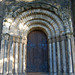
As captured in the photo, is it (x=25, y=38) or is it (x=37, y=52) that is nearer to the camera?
(x=25, y=38)

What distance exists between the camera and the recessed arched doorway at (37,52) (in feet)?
24.1

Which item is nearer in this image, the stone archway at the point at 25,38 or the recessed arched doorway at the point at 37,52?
the stone archway at the point at 25,38

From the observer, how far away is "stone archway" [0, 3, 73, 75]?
21.4ft

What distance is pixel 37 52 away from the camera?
760 centimetres

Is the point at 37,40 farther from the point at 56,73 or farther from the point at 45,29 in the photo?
the point at 56,73

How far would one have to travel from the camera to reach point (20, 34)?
281 inches

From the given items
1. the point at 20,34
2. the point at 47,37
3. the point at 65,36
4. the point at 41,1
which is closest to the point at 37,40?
the point at 47,37

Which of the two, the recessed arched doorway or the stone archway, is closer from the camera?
the stone archway

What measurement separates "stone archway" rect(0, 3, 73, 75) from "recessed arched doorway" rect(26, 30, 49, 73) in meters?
0.42

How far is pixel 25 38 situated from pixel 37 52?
111 centimetres

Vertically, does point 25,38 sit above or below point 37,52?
above

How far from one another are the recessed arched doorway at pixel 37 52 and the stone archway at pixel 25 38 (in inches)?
16.4

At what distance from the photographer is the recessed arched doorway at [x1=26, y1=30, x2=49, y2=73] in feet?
24.1

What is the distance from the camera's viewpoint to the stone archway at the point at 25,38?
6.53 meters
